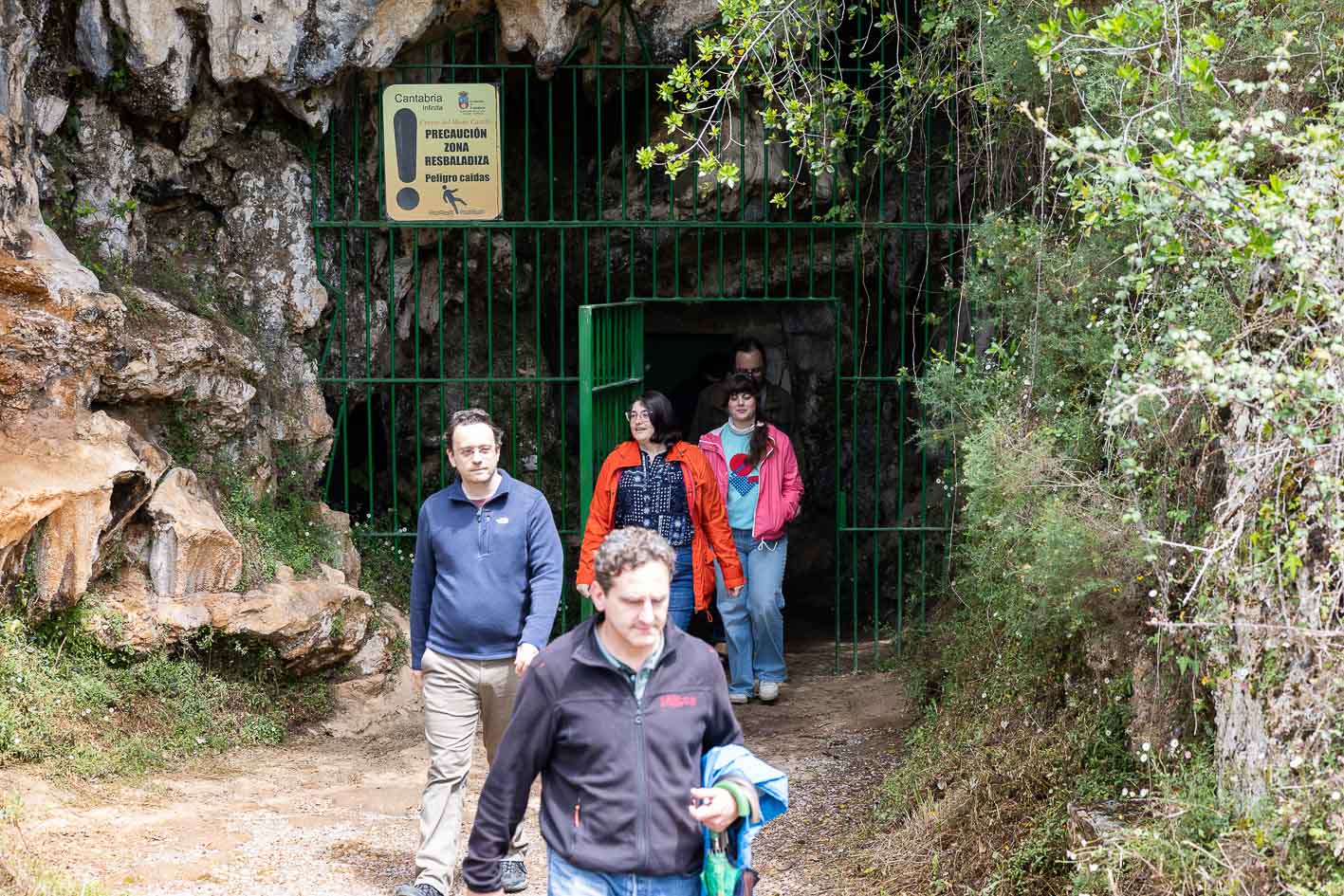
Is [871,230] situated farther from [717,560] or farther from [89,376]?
[89,376]

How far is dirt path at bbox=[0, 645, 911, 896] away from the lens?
192 inches

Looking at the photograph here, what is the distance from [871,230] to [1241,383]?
551 cm

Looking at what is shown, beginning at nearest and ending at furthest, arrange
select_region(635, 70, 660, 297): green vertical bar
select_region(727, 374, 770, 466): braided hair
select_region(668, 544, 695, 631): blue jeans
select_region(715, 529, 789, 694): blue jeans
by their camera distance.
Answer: select_region(668, 544, 695, 631): blue jeans < select_region(727, 374, 770, 466): braided hair < select_region(715, 529, 789, 694): blue jeans < select_region(635, 70, 660, 297): green vertical bar

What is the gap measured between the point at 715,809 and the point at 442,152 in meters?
5.52

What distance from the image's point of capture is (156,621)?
619 centimetres

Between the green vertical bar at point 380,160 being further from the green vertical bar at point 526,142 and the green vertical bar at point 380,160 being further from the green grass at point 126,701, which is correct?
the green grass at point 126,701

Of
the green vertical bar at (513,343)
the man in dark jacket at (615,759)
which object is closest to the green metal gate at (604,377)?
the green vertical bar at (513,343)

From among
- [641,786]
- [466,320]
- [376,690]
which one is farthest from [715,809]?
[466,320]

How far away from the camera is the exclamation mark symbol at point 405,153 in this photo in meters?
7.62

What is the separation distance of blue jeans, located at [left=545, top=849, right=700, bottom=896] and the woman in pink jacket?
163 inches

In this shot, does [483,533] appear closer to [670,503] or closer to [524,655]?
[524,655]

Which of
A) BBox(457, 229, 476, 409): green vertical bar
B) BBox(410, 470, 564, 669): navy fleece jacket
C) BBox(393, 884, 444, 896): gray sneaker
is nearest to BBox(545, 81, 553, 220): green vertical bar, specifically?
BBox(457, 229, 476, 409): green vertical bar

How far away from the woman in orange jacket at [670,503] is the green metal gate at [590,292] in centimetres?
26

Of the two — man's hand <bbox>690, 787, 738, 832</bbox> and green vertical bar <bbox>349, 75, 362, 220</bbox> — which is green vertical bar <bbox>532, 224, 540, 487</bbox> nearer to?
green vertical bar <bbox>349, 75, 362, 220</bbox>
